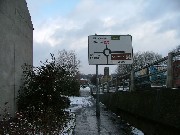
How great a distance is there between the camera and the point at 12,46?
14.9 m

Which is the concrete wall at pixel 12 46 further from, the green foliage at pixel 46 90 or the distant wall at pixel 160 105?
the distant wall at pixel 160 105

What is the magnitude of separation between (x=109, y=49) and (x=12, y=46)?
11.2 metres

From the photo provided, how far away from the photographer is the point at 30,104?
15.5 metres

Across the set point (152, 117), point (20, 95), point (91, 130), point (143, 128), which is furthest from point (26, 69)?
point (152, 117)

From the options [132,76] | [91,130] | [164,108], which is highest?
[132,76]

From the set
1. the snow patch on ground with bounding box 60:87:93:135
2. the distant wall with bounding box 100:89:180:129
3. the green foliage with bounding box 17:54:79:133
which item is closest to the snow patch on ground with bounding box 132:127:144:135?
the distant wall with bounding box 100:89:180:129

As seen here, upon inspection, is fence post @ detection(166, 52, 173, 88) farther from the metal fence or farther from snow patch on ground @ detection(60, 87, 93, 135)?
snow patch on ground @ detection(60, 87, 93, 135)

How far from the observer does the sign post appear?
24609 millimetres

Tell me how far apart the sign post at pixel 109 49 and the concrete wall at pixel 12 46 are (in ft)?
23.2

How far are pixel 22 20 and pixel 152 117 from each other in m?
8.33

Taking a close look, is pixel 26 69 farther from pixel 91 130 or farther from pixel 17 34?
pixel 91 130

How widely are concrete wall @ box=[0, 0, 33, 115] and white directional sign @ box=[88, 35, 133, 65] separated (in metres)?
7.09

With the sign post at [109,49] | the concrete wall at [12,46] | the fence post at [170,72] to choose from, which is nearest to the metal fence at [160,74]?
the fence post at [170,72]

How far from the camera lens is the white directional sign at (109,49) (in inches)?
969
